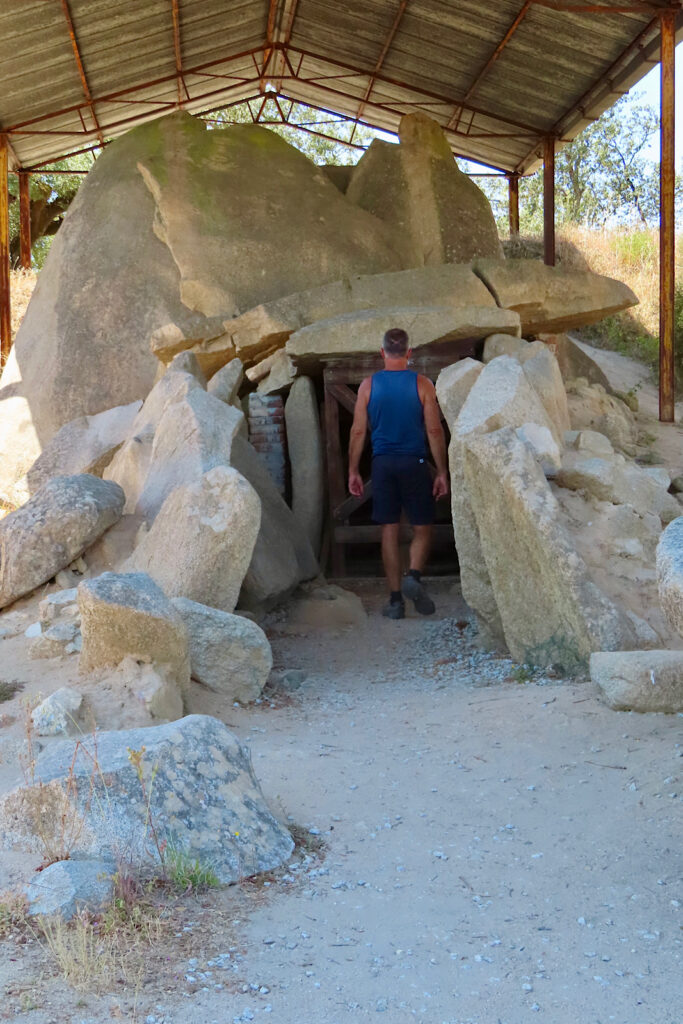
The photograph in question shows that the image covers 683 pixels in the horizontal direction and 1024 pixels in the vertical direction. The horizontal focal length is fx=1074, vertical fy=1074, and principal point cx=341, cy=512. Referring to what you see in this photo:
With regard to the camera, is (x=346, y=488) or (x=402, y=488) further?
(x=346, y=488)

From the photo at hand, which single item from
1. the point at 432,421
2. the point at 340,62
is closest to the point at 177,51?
the point at 340,62

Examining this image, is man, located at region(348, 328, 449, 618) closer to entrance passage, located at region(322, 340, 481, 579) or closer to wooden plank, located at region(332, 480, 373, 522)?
entrance passage, located at region(322, 340, 481, 579)

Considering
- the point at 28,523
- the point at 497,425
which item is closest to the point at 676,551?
the point at 497,425

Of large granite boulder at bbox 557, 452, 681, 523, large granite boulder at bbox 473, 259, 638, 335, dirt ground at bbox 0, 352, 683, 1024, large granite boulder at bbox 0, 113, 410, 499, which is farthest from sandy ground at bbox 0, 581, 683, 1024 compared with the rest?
large granite boulder at bbox 0, 113, 410, 499

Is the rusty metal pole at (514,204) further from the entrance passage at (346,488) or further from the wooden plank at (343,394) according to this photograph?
the wooden plank at (343,394)

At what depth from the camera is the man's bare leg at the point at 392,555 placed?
7695mm

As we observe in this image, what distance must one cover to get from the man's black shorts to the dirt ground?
227 cm

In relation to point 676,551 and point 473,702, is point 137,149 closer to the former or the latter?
point 473,702

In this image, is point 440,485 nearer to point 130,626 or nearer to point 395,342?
point 395,342

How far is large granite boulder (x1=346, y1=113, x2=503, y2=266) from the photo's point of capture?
10.4 metres

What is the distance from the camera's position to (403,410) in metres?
7.61

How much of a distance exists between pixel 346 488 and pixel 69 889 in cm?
676

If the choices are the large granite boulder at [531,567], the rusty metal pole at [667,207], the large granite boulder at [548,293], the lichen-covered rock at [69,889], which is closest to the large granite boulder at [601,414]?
the rusty metal pole at [667,207]

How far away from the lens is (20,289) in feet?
57.0
